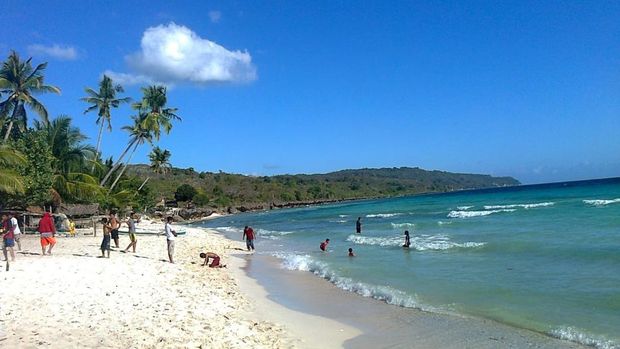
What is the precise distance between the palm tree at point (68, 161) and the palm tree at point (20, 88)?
1.59 metres

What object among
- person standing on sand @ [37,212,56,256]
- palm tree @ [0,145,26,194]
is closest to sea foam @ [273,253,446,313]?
person standing on sand @ [37,212,56,256]

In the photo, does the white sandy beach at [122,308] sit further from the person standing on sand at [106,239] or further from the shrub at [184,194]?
the shrub at [184,194]

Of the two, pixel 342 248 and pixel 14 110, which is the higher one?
pixel 14 110

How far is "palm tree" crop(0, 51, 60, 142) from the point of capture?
3089 centimetres

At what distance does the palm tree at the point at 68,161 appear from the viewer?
3156cm

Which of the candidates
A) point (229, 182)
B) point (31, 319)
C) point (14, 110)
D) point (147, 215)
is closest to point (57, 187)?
point (14, 110)

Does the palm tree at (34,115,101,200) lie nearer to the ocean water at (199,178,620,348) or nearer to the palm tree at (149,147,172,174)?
the ocean water at (199,178,620,348)

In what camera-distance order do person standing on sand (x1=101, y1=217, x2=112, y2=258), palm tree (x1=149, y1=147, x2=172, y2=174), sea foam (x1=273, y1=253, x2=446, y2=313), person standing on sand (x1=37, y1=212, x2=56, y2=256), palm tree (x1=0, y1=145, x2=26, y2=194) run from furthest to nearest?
palm tree (x1=149, y1=147, x2=172, y2=174), palm tree (x1=0, y1=145, x2=26, y2=194), person standing on sand (x1=101, y1=217, x2=112, y2=258), person standing on sand (x1=37, y1=212, x2=56, y2=256), sea foam (x1=273, y1=253, x2=446, y2=313)

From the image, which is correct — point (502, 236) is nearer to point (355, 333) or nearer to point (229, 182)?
point (355, 333)

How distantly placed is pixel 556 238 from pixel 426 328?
16506 mm

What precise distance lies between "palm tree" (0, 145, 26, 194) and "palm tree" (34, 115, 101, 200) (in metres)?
8.07

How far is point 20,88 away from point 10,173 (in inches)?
474

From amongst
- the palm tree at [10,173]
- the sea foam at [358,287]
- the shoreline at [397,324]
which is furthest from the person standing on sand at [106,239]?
the palm tree at [10,173]

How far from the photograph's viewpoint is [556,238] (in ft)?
75.0
